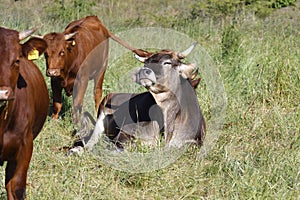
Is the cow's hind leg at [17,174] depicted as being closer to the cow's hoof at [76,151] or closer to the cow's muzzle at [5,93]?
the cow's muzzle at [5,93]

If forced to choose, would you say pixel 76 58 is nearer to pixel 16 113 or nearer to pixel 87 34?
pixel 87 34

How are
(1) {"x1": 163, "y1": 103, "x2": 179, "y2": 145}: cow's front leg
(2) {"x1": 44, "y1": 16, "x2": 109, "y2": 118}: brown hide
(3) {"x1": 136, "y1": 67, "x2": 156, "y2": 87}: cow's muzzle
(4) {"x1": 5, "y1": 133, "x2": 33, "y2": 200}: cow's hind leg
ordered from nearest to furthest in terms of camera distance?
1. (4) {"x1": 5, "y1": 133, "x2": 33, "y2": 200}: cow's hind leg
2. (3) {"x1": 136, "y1": 67, "x2": 156, "y2": 87}: cow's muzzle
3. (1) {"x1": 163, "y1": 103, "x2": 179, "y2": 145}: cow's front leg
4. (2) {"x1": 44, "y1": 16, "x2": 109, "y2": 118}: brown hide

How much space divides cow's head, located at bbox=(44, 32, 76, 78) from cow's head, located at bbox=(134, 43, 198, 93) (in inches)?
55.2

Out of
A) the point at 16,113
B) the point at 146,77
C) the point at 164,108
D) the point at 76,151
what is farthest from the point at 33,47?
the point at 164,108

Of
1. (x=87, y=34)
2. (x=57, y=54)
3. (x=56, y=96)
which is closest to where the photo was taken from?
(x=57, y=54)

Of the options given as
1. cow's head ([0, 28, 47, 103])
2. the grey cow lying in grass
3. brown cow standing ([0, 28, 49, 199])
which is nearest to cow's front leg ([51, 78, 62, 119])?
the grey cow lying in grass

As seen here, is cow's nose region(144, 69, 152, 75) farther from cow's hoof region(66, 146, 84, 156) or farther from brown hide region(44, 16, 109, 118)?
brown hide region(44, 16, 109, 118)

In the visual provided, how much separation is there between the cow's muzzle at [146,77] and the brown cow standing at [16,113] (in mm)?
1578

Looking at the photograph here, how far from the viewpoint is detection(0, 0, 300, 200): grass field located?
5.04 metres

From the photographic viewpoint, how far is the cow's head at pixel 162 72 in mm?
6227

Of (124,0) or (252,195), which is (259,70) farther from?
(124,0)

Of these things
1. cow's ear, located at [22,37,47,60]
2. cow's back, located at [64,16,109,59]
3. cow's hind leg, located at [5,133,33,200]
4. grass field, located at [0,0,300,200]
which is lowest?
grass field, located at [0,0,300,200]

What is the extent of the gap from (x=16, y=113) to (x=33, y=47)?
50cm

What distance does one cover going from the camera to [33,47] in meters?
4.49
